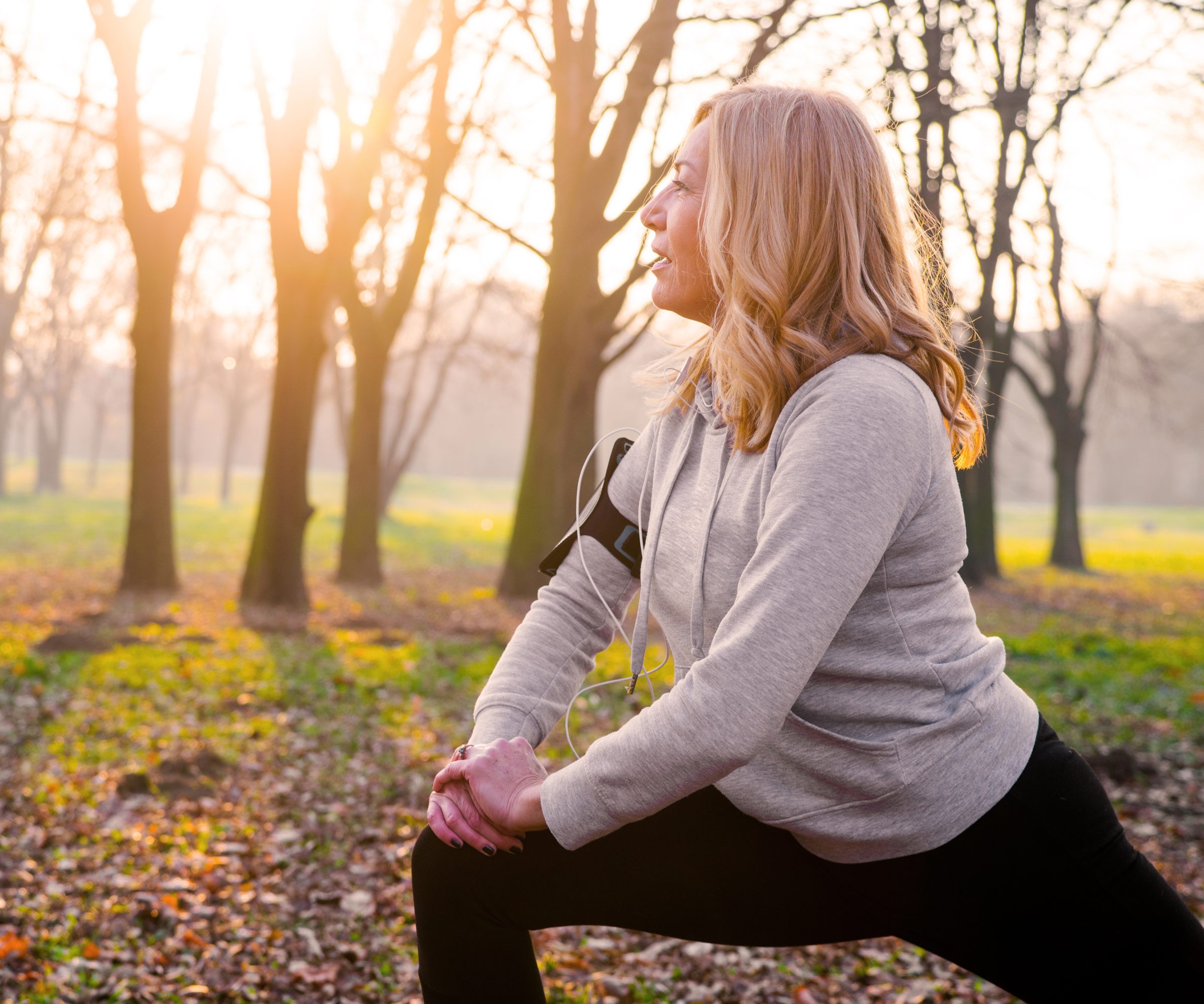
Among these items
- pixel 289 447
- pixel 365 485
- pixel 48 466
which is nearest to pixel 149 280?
pixel 289 447

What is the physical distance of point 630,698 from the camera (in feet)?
→ 24.9

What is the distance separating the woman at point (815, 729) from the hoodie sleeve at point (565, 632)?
7.8 inches

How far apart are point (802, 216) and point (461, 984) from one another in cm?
144

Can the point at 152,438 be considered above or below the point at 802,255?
below

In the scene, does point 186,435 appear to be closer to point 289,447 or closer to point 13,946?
point 289,447

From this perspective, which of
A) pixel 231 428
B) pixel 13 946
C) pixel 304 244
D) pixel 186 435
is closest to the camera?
pixel 13 946

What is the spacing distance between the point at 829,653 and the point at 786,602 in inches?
8.4

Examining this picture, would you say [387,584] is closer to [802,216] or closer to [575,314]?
[575,314]

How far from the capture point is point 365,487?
569 inches

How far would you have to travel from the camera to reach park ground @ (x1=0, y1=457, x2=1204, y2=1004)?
359cm

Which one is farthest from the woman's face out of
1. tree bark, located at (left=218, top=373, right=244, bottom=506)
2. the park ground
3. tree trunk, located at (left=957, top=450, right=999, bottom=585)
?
tree bark, located at (left=218, top=373, right=244, bottom=506)

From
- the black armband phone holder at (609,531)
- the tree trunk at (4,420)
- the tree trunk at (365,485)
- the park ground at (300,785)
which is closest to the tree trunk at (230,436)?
the tree trunk at (4,420)

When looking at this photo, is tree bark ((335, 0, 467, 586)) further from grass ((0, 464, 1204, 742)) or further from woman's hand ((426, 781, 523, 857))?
woman's hand ((426, 781, 523, 857))

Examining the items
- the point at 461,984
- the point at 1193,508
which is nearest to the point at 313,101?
the point at 461,984
